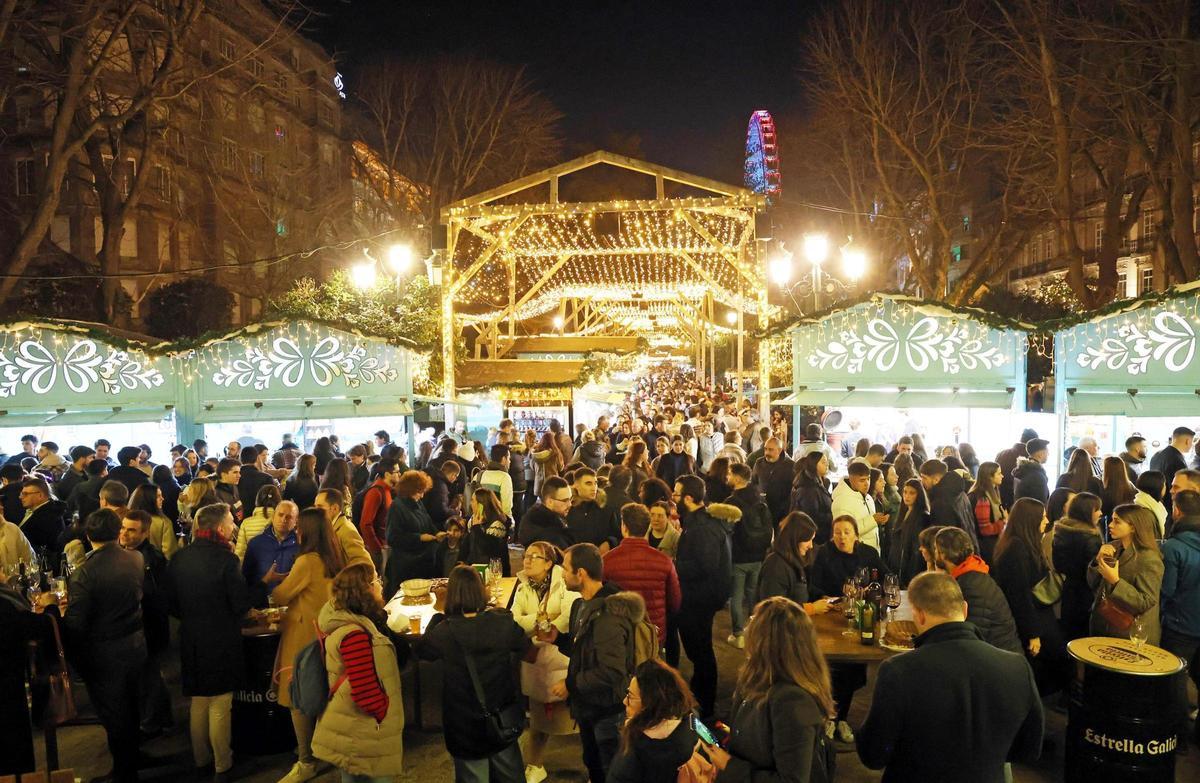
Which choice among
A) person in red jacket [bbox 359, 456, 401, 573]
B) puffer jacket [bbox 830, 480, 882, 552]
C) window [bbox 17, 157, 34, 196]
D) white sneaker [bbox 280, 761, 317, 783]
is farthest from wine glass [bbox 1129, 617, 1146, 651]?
window [bbox 17, 157, 34, 196]

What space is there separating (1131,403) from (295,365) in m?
10.4

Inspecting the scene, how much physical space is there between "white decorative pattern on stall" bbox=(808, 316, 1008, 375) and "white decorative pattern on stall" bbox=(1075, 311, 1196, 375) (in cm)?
105

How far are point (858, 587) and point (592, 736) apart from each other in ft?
5.91

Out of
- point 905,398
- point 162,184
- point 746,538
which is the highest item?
point 162,184

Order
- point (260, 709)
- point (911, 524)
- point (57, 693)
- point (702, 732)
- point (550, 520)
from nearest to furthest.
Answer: point (702, 732) < point (57, 693) < point (260, 709) < point (550, 520) < point (911, 524)

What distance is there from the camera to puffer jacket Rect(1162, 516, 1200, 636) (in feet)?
15.4

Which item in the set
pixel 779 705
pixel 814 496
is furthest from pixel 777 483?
pixel 779 705

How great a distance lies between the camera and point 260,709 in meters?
4.89

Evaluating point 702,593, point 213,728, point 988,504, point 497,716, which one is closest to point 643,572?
point 702,593

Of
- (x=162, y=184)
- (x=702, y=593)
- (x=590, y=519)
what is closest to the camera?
(x=702, y=593)

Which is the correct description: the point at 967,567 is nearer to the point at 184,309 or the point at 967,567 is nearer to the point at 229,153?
the point at 184,309

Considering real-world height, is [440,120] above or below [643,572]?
above

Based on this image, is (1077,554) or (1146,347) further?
(1146,347)

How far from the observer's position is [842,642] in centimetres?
441
